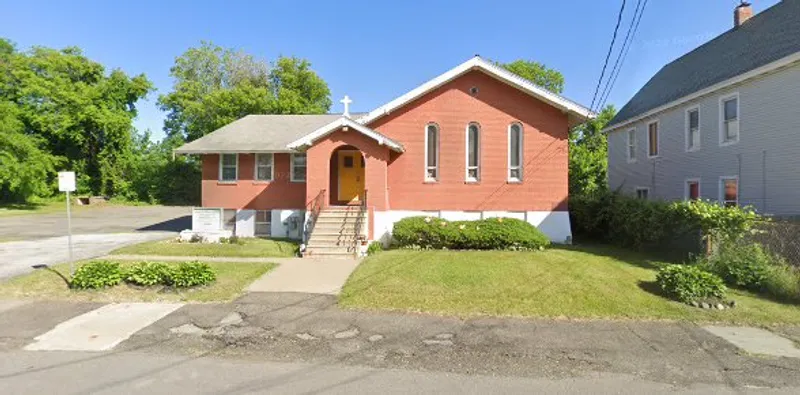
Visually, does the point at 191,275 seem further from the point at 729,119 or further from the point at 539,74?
the point at 539,74

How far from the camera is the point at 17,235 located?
714 inches

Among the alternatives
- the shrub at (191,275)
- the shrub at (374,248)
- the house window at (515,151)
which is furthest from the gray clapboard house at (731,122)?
the shrub at (191,275)

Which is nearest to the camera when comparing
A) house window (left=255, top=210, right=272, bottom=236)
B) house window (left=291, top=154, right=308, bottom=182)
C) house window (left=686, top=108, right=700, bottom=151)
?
house window (left=686, top=108, right=700, bottom=151)

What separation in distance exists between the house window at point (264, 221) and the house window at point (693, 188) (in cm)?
1669

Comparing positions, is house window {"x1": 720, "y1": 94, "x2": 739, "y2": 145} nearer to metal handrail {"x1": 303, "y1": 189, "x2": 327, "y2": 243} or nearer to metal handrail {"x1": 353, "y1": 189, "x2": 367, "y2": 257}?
metal handrail {"x1": 353, "y1": 189, "x2": 367, "y2": 257}

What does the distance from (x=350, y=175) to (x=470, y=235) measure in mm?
6074

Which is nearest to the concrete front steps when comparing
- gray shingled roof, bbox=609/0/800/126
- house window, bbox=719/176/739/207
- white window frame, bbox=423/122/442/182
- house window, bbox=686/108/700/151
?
white window frame, bbox=423/122/442/182

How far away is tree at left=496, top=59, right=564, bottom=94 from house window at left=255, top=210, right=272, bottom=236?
30962 mm

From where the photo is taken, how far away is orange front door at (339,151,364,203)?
56.9ft

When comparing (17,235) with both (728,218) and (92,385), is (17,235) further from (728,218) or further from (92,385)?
(728,218)

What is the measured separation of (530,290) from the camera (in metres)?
8.71

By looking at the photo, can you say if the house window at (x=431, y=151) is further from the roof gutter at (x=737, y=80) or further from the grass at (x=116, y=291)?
the roof gutter at (x=737, y=80)

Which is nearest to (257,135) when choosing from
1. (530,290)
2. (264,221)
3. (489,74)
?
(264,221)

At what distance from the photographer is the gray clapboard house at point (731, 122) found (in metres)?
12.6
